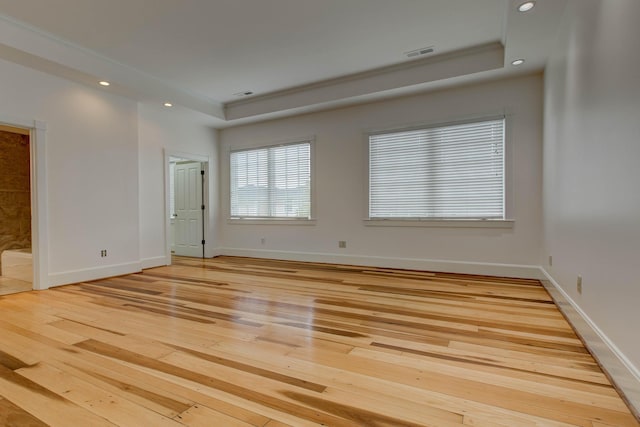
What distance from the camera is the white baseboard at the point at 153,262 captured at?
558 centimetres

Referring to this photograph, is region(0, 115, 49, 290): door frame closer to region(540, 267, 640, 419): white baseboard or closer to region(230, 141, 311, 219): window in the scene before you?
region(230, 141, 311, 219): window

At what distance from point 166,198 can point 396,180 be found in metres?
4.05

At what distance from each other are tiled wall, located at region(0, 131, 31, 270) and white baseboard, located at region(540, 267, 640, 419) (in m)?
8.24

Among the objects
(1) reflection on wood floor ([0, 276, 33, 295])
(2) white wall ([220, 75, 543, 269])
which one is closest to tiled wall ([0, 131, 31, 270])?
(1) reflection on wood floor ([0, 276, 33, 295])

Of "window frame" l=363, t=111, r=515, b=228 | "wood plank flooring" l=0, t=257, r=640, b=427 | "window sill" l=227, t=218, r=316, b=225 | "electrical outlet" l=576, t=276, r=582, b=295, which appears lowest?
"wood plank flooring" l=0, t=257, r=640, b=427

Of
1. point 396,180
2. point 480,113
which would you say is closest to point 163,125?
point 396,180

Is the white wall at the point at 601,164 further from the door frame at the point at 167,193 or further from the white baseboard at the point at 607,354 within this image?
the door frame at the point at 167,193

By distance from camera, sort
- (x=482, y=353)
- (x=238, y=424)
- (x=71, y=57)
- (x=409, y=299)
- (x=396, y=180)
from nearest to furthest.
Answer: (x=238, y=424) → (x=482, y=353) → (x=409, y=299) → (x=71, y=57) → (x=396, y=180)

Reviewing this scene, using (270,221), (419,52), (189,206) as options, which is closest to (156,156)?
(189,206)

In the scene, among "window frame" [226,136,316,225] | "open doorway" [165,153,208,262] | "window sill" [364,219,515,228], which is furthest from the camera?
"open doorway" [165,153,208,262]

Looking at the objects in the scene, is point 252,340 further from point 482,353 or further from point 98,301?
point 98,301

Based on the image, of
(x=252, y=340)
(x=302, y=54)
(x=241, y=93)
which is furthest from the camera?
(x=241, y=93)

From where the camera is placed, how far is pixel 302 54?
4371 mm

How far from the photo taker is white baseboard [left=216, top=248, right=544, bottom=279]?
4.58 meters
